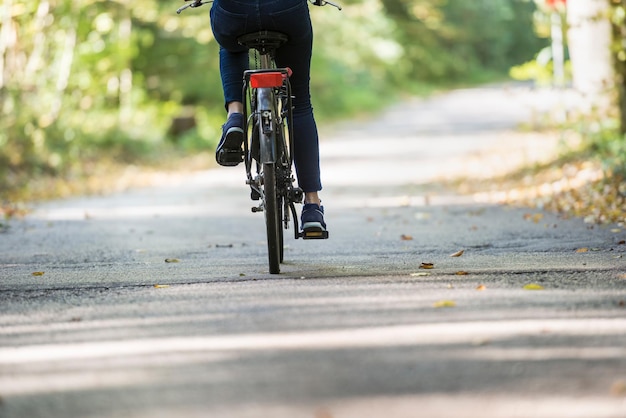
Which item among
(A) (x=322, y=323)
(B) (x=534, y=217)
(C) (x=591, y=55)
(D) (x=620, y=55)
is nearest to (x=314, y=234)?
(A) (x=322, y=323)

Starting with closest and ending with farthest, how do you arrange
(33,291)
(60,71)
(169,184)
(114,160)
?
1. (33,291)
2. (169,184)
3. (60,71)
4. (114,160)

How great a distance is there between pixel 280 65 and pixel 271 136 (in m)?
0.51

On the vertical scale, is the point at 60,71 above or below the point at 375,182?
above

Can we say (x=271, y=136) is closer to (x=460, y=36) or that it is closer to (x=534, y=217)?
(x=534, y=217)

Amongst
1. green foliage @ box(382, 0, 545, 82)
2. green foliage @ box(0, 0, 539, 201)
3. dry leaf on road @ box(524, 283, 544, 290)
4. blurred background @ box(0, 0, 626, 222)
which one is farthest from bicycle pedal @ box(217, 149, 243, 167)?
green foliage @ box(382, 0, 545, 82)

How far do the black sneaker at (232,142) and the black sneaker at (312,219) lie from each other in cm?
47

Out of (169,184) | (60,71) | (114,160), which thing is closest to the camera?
(169,184)

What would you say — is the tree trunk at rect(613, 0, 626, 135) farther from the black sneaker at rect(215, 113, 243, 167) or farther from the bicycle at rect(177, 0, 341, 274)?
the black sneaker at rect(215, 113, 243, 167)

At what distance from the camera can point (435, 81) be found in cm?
5494

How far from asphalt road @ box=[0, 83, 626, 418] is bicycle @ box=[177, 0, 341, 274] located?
310 millimetres

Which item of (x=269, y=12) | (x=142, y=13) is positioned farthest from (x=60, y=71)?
(x=269, y=12)

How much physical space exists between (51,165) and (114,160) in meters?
3.18

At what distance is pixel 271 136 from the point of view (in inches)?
219

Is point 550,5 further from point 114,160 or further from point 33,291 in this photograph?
point 33,291
